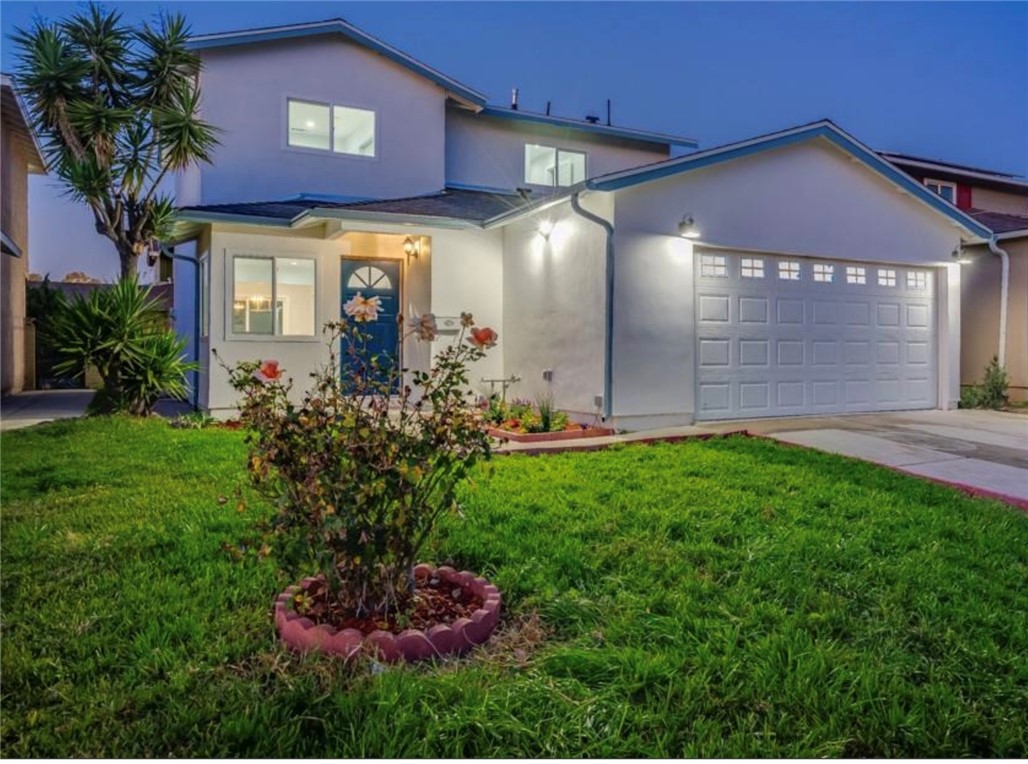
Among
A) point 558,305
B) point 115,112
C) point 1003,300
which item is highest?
point 115,112

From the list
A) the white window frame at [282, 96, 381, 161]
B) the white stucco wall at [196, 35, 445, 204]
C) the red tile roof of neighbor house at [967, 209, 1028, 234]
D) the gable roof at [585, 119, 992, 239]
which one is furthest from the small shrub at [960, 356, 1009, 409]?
the white window frame at [282, 96, 381, 161]

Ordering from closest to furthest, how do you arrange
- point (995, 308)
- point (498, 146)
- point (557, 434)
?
point (557, 434), point (995, 308), point (498, 146)

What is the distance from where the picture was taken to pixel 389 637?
270cm

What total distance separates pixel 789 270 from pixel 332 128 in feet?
27.6

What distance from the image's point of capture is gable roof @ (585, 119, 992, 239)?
820cm

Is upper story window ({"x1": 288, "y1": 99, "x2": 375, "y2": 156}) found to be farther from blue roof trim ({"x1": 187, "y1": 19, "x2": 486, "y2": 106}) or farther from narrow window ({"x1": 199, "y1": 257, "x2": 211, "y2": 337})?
narrow window ({"x1": 199, "y1": 257, "x2": 211, "y2": 337})

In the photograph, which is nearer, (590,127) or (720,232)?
(720,232)

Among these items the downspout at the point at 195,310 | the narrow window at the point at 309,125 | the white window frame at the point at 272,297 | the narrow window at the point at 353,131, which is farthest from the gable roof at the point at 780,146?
the downspout at the point at 195,310

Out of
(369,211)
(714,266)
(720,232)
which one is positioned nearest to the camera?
(720,232)

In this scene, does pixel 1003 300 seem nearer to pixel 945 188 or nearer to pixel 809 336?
pixel 809 336

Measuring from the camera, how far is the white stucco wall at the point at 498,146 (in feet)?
46.6

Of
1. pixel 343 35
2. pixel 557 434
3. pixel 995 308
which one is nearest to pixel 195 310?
pixel 343 35

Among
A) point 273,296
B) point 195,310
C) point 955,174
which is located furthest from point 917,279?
point 195,310

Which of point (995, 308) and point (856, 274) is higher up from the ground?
point (856, 274)
